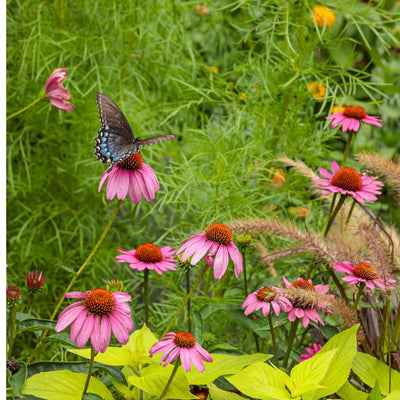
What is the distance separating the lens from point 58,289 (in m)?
1.74

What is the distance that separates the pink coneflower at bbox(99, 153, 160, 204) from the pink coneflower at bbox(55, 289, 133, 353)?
16cm

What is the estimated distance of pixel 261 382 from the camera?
779 millimetres

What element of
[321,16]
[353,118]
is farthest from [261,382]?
[321,16]

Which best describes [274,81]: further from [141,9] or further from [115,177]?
[115,177]

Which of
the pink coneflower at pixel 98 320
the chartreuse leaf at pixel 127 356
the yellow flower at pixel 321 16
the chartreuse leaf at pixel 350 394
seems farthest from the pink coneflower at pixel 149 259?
the yellow flower at pixel 321 16

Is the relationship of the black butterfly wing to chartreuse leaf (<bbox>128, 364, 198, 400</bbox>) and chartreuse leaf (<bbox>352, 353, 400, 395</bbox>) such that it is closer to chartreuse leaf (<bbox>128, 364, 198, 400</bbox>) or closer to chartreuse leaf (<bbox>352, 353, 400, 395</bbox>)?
chartreuse leaf (<bbox>128, 364, 198, 400</bbox>)

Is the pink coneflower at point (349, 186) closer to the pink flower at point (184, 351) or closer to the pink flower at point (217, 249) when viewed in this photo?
the pink flower at point (217, 249)

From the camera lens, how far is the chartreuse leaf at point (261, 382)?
74 centimetres

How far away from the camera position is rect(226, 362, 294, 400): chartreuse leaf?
0.74 metres

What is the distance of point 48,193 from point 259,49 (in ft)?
3.00

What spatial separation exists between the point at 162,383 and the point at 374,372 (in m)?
0.36

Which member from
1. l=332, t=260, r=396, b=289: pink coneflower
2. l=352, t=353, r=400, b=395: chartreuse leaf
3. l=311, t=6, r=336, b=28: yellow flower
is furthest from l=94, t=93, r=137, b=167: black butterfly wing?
l=311, t=6, r=336, b=28: yellow flower
